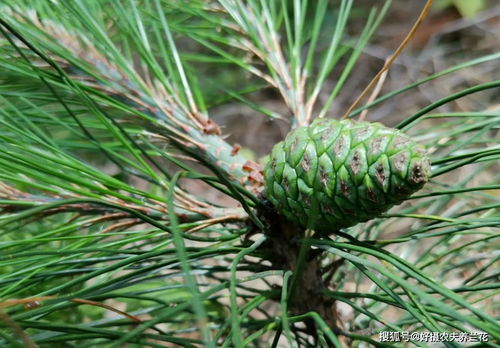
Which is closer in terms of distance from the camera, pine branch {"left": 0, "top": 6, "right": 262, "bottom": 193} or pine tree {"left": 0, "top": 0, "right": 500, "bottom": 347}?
pine tree {"left": 0, "top": 0, "right": 500, "bottom": 347}

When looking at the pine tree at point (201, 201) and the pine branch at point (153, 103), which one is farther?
the pine branch at point (153, 103)

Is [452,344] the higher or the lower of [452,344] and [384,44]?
the lower

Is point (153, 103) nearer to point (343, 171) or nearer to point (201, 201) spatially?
point (201, 201)

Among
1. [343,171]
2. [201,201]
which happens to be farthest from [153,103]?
[343,171]

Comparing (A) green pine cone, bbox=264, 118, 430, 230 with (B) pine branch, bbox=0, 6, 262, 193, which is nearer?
(A) green pine cone, bbox=264, 118, 430, 230

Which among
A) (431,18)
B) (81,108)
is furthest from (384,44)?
(81,108)

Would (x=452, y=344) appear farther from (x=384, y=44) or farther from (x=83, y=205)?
(x=384, y=44)

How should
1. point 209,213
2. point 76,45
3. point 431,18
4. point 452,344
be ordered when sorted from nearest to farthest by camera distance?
point 452,344
point 209,213
point 76,45
point 431,18

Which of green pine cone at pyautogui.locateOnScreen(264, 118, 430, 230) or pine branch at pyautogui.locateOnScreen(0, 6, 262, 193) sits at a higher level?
pine branch at pyautogui.locateOnScreen(0, 6, 262, 193)
